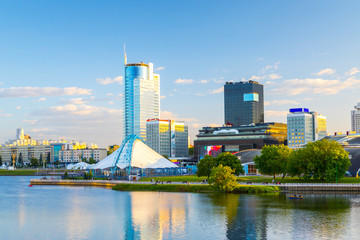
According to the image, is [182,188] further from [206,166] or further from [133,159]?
[133,159]

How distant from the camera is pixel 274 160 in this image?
137 meters

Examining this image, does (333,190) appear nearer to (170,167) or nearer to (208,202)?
(208,202)

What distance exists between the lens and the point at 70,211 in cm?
9006

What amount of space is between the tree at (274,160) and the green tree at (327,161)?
36.3 feet

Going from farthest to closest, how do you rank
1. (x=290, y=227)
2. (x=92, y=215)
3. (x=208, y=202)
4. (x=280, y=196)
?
(x=280, y=196), (x=208, y=202), (x=92, y=215), (x=290, y=227)

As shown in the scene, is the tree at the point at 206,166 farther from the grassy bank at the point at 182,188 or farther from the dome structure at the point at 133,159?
the dome structure at the point at 133,159

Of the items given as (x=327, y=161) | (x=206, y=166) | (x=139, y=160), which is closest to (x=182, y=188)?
(x=206, y=166)

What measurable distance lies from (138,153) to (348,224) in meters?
127

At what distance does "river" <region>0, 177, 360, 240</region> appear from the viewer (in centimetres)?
6538

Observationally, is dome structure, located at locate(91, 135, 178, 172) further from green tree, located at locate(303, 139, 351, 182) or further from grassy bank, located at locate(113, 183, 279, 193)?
green tree, located at locate(303, 139, 351, 182)

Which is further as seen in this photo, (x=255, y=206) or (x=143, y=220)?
(x=255, y=206)

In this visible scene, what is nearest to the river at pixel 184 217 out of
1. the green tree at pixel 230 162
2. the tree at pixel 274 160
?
the tree at pixel 274 160

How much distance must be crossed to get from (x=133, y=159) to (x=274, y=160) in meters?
65.8

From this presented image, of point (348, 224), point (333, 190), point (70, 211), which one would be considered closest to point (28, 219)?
point (70, 211)
